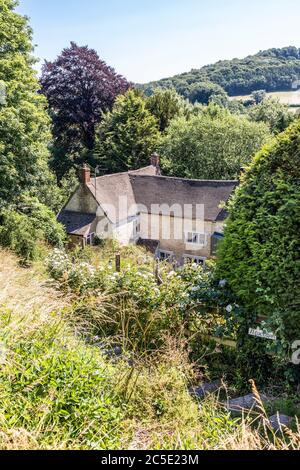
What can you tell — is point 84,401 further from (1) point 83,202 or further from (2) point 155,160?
(2) point 155,160

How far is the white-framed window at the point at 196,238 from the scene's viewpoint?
23531 millimetres

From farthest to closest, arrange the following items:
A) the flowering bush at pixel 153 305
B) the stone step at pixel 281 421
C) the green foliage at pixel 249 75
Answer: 1. the green foliage at pixel 249 75
2. the flowering bush at pixel 153 305
3. the stone step at pixel 281 421

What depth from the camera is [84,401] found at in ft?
12.3

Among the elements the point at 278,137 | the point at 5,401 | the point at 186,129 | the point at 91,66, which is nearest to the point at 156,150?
the point at 186,129

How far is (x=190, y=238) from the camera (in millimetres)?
23938

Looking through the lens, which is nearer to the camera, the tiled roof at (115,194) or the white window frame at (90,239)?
the white window frame at (90,239)

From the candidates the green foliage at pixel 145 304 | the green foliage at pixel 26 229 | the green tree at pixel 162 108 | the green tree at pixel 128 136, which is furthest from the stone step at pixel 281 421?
the green tree at pixel 162 108

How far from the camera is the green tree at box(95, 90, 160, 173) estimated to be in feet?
102

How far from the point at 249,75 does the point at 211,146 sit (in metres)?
46.4

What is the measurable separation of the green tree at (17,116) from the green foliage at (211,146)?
578 inches

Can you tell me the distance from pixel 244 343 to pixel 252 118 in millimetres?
38535

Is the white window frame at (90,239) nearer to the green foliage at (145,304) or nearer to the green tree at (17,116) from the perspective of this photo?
the green tree at (17,116)

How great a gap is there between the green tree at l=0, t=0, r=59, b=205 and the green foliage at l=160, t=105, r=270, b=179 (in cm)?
1468
